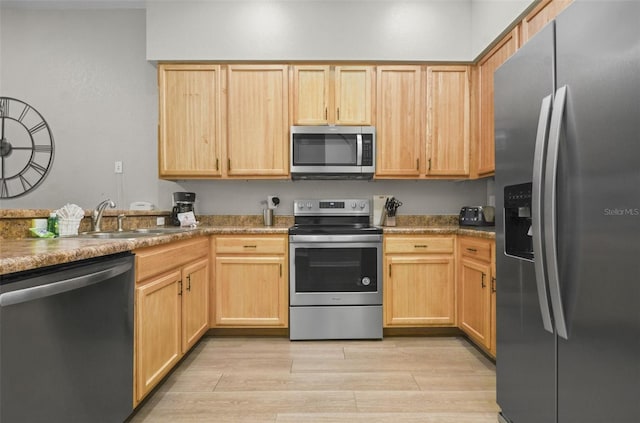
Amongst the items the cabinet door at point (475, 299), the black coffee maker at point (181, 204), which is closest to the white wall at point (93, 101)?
the black coffee maker at point (181, 204)

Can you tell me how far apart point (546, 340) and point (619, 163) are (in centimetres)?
67

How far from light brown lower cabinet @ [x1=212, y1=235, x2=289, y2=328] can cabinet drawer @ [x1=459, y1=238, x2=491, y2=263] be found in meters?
1.37

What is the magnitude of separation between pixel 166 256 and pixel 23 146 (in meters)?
2.54

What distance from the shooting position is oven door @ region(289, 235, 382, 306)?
2867 millimetres

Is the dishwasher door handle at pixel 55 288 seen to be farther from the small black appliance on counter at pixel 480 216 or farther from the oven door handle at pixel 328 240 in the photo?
the small black appliance on counter at pixel 480 216

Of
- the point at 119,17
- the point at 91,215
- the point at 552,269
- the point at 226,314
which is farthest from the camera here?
the point at 119,17

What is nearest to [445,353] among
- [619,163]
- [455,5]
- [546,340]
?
[546,340]

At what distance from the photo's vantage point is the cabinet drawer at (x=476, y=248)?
2395mm

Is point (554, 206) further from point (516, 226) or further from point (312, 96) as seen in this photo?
point (312, 96)

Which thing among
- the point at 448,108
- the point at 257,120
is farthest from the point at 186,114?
the point at 448,108

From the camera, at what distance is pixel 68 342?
4.03 ft

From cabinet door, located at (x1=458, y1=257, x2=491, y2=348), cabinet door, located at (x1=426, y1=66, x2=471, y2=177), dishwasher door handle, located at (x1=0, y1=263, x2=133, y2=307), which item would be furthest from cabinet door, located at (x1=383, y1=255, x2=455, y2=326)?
dishwasher door handle, located at (x1=0, y1=263, x2=133, y2=307)

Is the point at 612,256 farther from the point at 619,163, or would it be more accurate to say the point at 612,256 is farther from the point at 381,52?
the point at 381,52

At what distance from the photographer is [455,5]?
3053mm
